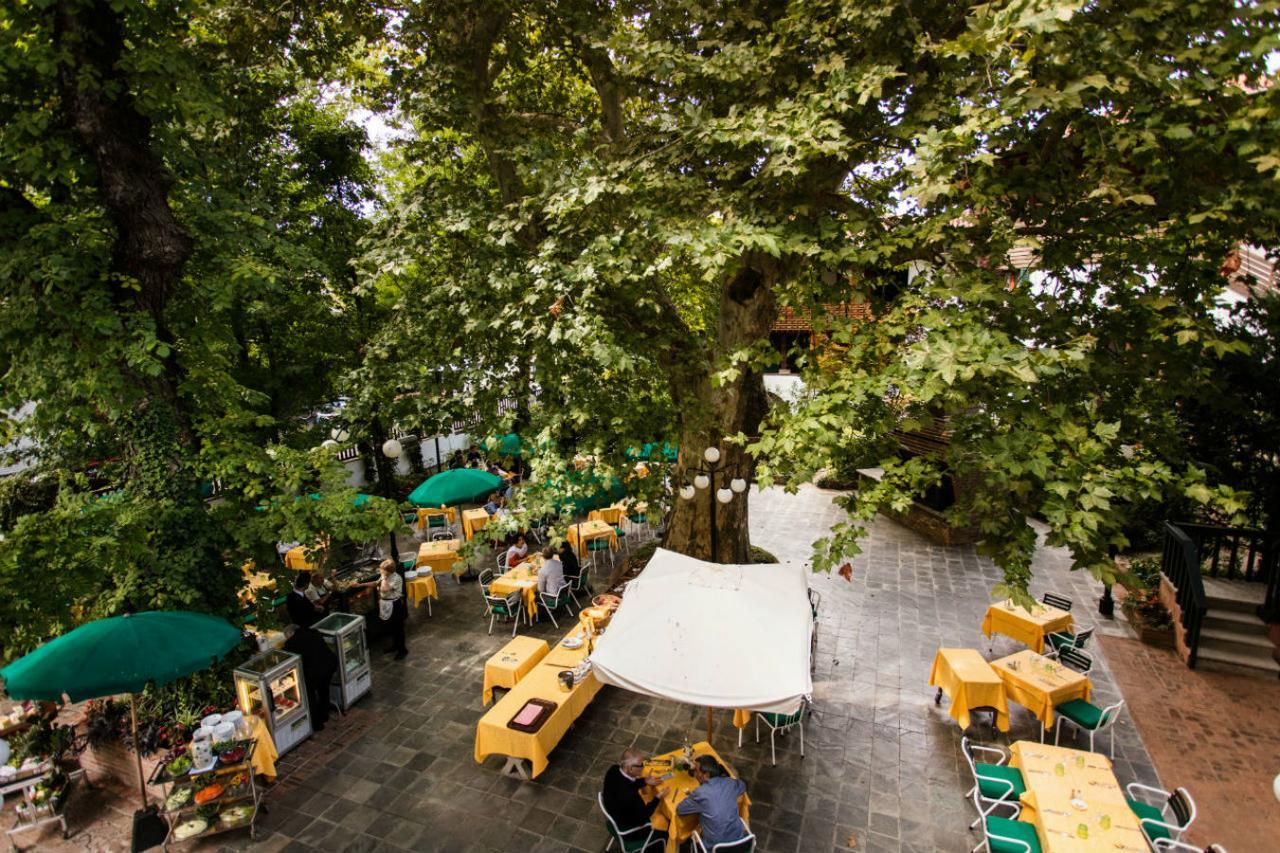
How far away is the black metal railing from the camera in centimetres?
915

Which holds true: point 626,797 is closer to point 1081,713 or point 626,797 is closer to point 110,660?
point 110,660

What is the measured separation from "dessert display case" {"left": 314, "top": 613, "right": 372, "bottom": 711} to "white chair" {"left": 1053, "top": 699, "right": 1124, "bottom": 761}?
30.0ft

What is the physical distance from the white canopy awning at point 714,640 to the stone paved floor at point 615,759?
2.00 meters

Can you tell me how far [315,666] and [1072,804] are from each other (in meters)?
8.62

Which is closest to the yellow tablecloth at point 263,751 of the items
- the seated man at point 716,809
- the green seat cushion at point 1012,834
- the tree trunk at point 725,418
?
the seated man at point 716,809

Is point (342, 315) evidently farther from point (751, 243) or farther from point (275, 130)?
point (751, 243)

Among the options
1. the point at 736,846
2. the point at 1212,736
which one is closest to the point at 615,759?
the point at 736,846

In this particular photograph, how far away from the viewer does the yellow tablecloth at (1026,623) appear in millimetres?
9141

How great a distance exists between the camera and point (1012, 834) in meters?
5.64

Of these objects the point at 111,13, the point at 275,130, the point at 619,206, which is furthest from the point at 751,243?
the point at 275,130

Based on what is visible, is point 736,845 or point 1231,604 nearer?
point 736,845

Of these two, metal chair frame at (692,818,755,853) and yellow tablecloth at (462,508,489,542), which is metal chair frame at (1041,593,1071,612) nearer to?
metal chair frame at (692,818,755,853)

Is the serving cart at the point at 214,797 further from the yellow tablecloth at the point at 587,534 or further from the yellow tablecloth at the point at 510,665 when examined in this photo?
the yellow tablecloth at the point at 587,534

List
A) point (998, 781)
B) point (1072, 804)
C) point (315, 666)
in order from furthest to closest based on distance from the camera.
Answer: point (315, 666) → point (998, 781) → point (1072, 804)
